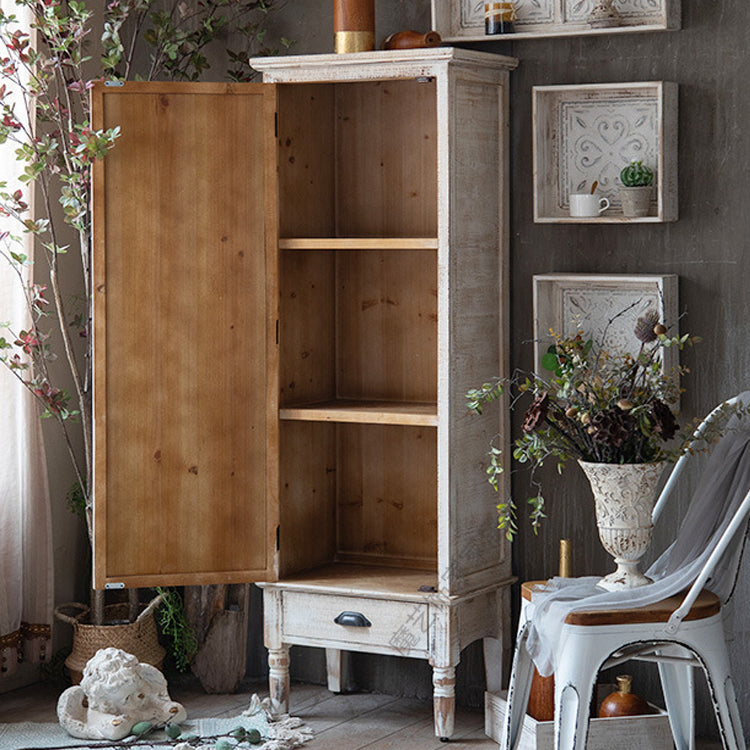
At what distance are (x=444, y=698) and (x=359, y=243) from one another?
4.29ft

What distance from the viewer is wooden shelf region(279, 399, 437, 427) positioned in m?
3.74

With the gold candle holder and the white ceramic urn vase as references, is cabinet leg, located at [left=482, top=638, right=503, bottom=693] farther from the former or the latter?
the gold candle holder

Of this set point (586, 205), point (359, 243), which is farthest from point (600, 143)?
point (359, 243)

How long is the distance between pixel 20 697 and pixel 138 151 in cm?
178

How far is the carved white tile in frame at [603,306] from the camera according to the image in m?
3.64

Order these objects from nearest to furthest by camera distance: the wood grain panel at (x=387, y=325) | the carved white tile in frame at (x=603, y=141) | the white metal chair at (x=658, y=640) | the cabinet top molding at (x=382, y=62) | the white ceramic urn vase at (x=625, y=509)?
the white metal chair at (x=658, y=640) → the white ceramic urn vase at (x=625, y=509) → the cabinet top molding at (x=382, y=62) → the carved white tile in frame at (x=603, y=141) → the wood grain panel at (x=387, y=325)

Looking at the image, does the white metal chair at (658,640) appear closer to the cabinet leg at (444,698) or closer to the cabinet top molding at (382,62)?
the cabinet leg at (444,698)

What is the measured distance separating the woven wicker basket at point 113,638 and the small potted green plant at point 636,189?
75.1 inches

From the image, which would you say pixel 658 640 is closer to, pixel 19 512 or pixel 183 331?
pixel 183 331

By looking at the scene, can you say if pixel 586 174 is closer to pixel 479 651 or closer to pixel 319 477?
pixel 319 477

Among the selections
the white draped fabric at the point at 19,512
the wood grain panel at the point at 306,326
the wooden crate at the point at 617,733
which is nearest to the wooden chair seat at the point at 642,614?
the wooden crate at the point at 617,733

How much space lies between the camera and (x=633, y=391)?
3117 mm

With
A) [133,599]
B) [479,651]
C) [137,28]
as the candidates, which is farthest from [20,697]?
[137,28]

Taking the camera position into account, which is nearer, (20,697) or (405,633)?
(405,633)
